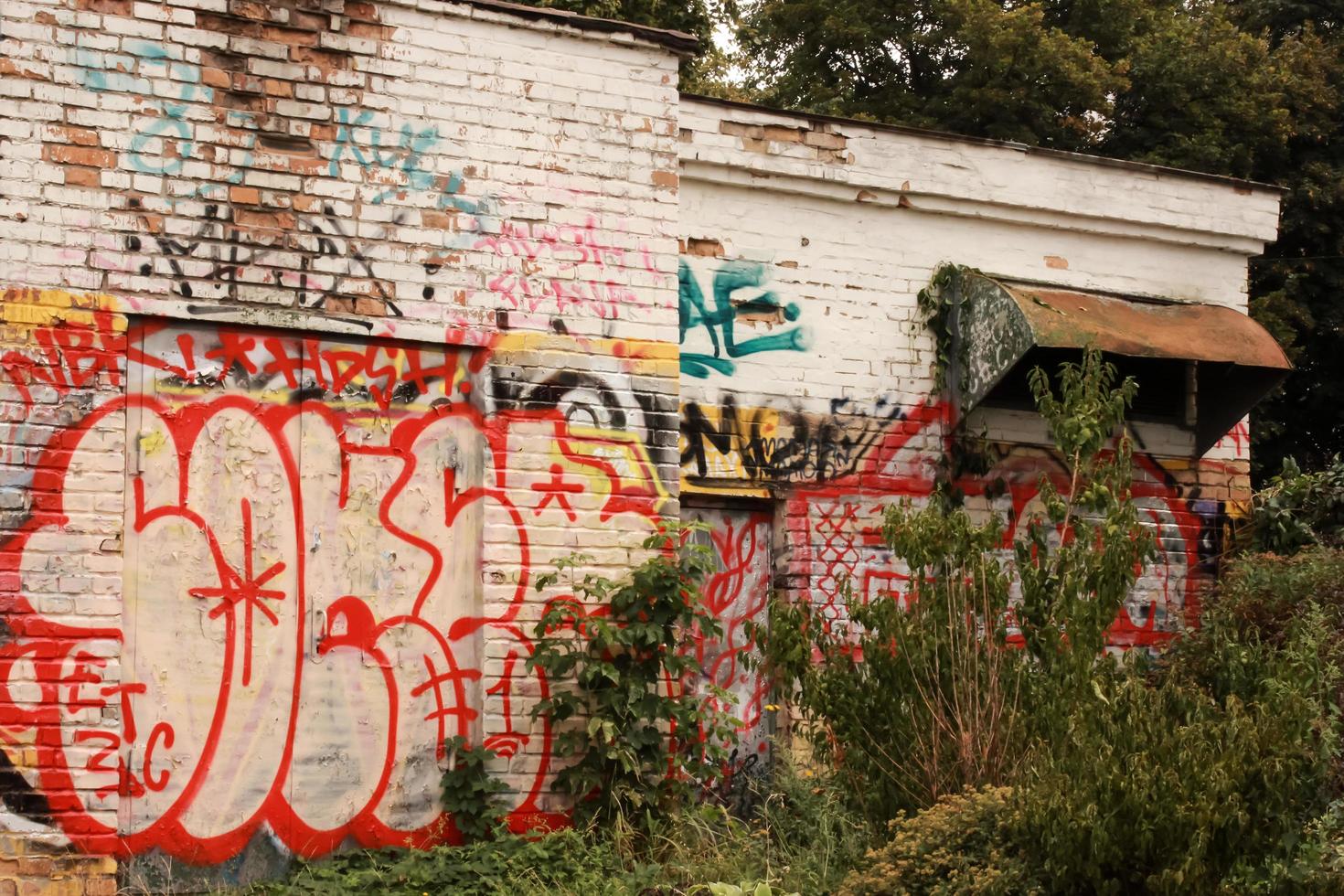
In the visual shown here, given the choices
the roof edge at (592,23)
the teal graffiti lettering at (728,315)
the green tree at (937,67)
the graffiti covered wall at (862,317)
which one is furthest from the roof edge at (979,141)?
the green tree at (937,67)

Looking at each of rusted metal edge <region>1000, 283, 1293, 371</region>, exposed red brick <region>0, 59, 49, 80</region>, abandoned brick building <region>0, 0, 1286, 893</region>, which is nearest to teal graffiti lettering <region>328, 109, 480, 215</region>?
abandoned brick building <region>0, 0, 1286, 893</region>

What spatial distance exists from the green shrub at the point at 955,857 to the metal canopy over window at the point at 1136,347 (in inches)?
136

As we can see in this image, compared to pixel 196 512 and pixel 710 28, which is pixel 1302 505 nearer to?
pixel 196 512

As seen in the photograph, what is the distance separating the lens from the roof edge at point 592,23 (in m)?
7.19

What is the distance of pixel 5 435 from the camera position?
20.3 feet

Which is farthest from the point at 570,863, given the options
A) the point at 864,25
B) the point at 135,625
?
the point at 864,25

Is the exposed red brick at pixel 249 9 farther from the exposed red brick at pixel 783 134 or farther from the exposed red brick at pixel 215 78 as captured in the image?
the exposed red brick at pixel 783 134

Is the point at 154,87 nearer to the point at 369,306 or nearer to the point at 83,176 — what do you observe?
the point at 83,176

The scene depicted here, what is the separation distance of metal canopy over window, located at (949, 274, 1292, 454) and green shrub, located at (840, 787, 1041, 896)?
3.46 metres

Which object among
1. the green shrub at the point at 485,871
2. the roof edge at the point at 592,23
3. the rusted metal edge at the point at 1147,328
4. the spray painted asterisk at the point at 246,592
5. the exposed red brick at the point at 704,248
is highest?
the roof edge at the point at 592,23

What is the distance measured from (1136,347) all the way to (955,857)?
14.2ft

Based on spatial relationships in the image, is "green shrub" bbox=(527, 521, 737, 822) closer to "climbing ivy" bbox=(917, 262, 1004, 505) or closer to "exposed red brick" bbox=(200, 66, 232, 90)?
"climbing ivy" bbox=(917, 262, 1004, 505)

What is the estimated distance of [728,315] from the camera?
8516mm

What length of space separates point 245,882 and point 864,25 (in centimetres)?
1394
